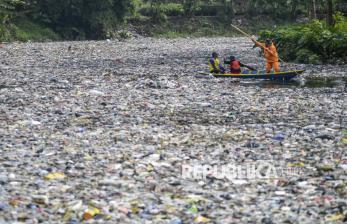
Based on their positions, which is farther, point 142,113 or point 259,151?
point 142,113

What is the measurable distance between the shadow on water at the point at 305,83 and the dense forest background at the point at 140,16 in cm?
2793

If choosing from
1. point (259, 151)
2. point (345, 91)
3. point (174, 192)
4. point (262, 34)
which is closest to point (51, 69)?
point (345, 91)

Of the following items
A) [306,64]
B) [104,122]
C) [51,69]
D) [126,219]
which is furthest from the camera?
[306,64]

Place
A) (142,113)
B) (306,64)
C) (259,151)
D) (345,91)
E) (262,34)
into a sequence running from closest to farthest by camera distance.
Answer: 1. (259,151)
2. (142,113)
3. (345,91)
4. (306,64)
5. (262,34)

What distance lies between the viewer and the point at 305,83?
2141 cm

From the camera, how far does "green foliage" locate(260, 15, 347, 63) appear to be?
92.1 feet

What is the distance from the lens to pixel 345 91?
18.6 m

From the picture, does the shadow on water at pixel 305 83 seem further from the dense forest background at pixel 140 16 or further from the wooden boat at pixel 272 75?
the dense forest background at pixel 140 16

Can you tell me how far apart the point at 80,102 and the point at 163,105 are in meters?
2.17

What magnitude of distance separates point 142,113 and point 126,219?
23.9 ft

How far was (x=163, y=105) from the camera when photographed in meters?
15.9

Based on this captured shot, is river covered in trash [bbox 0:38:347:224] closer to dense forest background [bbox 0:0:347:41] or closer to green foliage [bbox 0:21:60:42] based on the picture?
dense forest background [bbox 0:0:347:41]

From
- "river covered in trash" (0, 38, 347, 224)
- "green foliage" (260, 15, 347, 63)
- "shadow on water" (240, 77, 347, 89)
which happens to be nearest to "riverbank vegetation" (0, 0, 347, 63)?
"green foliage" (260, 15, 347, 63)

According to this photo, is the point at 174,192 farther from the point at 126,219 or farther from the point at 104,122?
the point at 104,122
